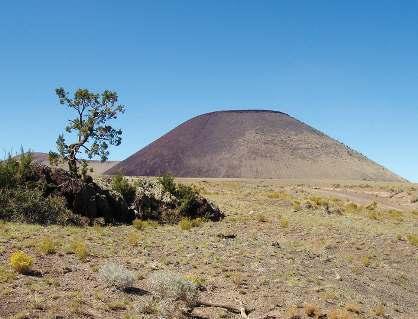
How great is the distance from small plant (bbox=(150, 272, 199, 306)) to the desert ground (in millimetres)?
375

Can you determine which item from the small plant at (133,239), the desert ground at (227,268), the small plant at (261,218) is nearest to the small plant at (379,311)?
the desert ground at (227,268)

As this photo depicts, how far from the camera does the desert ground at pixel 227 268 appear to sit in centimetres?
1402

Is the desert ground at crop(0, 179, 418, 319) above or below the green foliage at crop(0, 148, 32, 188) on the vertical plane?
below

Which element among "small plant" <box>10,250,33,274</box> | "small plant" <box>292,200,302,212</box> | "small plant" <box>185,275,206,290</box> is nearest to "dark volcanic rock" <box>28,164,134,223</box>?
"small plant" <box>10,250,33,274</box>

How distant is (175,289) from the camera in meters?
14.6

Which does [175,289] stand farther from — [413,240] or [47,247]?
[413,240]

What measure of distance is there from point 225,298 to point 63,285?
4.84 metres

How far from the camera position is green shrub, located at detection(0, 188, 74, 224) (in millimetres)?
23234

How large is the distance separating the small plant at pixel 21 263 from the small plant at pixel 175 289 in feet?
12.5

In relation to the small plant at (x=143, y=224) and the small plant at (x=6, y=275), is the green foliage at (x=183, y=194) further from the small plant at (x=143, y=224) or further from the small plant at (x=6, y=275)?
the small plant at (x=6, y=275)

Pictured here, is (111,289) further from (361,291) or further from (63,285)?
(361,291)

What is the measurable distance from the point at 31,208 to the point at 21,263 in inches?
349

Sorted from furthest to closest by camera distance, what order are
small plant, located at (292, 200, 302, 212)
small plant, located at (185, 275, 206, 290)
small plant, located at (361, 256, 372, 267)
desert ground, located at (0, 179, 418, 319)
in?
1. small plant, located at (292, 200, 302, 212)
2. small plant, located at (361, 256, 372, 267)
3. small plant, located at (185, 275, 206, 290)
4. desert ground, located at (0, 179, 418, 319)

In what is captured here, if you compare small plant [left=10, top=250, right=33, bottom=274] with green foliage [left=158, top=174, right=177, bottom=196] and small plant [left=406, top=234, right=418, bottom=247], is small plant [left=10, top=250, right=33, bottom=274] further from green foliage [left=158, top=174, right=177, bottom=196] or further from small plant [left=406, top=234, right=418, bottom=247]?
small plant [left=406, top=234, right=418, bottom=247]
